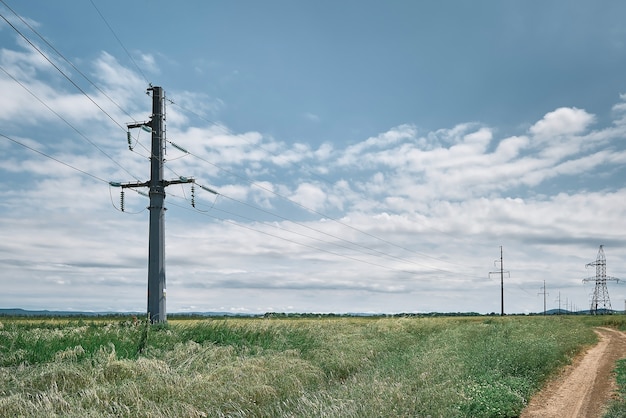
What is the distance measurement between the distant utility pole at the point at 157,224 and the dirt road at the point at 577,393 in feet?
68.7

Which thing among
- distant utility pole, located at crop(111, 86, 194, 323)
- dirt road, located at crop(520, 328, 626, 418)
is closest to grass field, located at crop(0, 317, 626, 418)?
dirt road, located at crop(520, 328, 626, 418)

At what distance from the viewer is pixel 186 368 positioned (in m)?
15.5

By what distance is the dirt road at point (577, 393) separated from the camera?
43.6ft

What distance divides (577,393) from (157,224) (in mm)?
23083

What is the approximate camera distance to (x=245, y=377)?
555 inches

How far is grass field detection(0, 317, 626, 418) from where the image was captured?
452 inches

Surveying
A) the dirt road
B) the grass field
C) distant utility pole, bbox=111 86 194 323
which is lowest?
the dirt road

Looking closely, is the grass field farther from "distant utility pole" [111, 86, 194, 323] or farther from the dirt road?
"distant utility pole" [111, 86, 194, 323]

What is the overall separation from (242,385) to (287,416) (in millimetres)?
2893

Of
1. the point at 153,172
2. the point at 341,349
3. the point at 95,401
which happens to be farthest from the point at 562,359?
the point at 153,172

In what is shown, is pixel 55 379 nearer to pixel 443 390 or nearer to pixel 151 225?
pixel 443 390

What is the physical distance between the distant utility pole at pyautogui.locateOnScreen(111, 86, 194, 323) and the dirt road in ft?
68.7

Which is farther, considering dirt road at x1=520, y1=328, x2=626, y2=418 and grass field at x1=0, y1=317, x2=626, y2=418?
dirt road at x1=520, y1=328, x2=626, y2=418

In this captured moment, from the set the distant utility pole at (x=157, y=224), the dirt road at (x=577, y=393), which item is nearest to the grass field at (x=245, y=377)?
the dirt road at (x=577, y=393)
